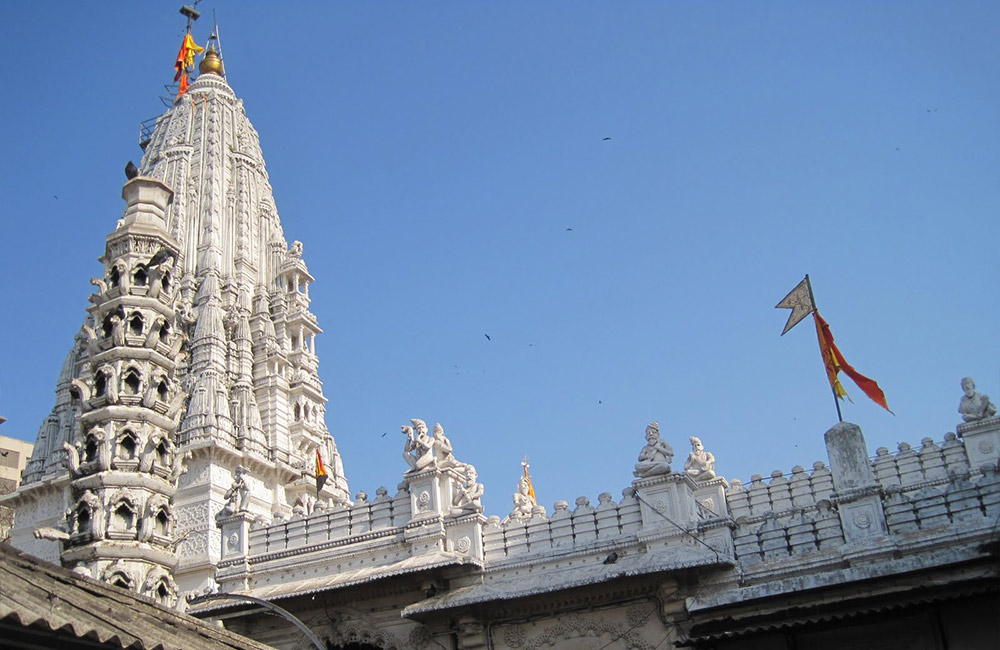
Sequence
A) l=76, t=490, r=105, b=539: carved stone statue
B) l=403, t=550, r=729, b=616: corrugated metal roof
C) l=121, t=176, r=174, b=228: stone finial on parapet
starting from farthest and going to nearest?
l=121, t=176, r=174, b=228: stone finial on parapet
l=403, t=550, r=729, b=616: corrugated metal roof
l=76, t=490, r=105, b=539: carved stone statue

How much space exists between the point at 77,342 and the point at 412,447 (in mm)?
33148

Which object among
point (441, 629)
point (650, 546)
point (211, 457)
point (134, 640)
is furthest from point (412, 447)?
point (211, 457)

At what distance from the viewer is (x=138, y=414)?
57.8 ft

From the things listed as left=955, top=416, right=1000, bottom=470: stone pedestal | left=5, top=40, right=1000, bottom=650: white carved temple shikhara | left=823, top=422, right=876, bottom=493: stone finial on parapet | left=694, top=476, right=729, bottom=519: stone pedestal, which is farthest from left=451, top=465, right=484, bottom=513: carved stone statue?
left=955, top=416, right=1000, bottom=470: stone pedestal

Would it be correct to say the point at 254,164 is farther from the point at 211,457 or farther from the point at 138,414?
the point at 138,414

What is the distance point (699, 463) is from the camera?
24.2 meters

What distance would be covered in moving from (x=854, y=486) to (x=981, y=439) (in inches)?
253

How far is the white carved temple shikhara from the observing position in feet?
53.7

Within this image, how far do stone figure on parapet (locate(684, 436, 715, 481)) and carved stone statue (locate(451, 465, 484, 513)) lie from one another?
508 cm

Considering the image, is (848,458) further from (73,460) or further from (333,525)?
(73,460)

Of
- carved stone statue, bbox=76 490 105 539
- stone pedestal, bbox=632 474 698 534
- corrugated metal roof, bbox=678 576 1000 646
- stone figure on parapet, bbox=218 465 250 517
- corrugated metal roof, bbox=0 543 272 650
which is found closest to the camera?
corrugated metal roof, bbox=0 543 272 650

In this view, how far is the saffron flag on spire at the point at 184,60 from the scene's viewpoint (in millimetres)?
62344

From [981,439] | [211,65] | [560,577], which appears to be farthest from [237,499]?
[211,65]

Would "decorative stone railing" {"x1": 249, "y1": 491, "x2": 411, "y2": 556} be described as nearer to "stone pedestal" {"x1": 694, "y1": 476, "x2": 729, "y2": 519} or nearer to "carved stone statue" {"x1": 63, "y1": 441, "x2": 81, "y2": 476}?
"stone pedestal" {"x1": 694, "y1": 476, "x2": 729, "y2": 519}
